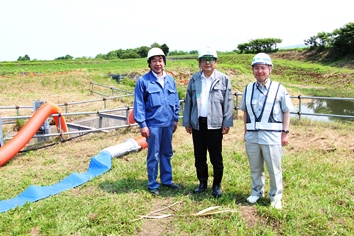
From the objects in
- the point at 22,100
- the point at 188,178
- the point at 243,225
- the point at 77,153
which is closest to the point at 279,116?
the point at 243,225

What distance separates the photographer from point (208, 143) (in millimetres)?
3812

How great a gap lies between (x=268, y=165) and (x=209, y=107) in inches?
36.2

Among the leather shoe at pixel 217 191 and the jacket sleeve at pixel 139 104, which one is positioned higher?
the jacket sleeve at pixel 139 104

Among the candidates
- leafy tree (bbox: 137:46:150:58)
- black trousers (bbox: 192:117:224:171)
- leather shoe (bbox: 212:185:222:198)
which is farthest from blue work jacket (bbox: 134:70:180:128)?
leafy tree (bbox: 137:46:150:58)

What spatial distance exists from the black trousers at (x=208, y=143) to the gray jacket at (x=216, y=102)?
72 mm

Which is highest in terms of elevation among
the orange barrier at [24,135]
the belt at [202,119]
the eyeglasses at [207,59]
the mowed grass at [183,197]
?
the eyeglasses at [207,59]

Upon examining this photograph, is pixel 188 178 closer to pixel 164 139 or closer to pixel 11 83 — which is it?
pixel 164 139

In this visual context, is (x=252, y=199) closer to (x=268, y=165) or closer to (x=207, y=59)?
(x=268, y=165)

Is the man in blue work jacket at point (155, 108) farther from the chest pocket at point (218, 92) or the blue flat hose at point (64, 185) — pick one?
the blue flat hose at point (64, 185)

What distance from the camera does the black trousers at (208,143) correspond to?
3760mm

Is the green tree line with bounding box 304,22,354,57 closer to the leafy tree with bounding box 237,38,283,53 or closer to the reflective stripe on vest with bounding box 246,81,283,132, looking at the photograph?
the leafy tree with bounding box 237,38,283,53

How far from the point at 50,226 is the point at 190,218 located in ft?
4.93

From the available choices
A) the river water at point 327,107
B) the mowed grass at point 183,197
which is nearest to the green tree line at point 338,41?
the river water at point 327,107

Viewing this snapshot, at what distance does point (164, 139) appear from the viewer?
4.14 m
